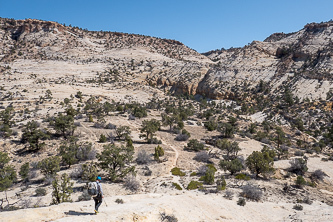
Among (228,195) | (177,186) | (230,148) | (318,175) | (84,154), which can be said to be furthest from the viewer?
(230,148)

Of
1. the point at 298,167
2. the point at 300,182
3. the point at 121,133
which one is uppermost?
the point at 121,133

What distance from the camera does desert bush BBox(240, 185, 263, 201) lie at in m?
12.7

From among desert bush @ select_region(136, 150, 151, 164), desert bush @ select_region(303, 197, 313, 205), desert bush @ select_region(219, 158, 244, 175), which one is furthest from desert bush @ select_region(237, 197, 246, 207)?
desert bush @ select_region(136, 150, 151, 164)

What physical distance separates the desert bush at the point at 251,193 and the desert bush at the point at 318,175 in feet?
31.8

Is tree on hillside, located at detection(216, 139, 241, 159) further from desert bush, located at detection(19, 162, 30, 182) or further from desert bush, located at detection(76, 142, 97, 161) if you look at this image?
desert bush, located at detection(19, 162, 30, 182)

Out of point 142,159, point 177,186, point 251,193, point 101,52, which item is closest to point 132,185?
point 177,186

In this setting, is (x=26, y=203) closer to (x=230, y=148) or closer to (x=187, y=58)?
(x=230, y=148)

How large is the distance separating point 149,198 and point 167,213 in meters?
2.21

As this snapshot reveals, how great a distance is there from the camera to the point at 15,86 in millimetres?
42938

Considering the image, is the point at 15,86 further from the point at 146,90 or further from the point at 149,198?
the point at 149,198

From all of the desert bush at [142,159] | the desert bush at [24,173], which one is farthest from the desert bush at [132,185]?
the desert bush at [24,173]

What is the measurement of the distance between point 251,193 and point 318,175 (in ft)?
35.7

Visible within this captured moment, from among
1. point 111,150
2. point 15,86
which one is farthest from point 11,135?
point 15,86

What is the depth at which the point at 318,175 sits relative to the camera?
738 inches
